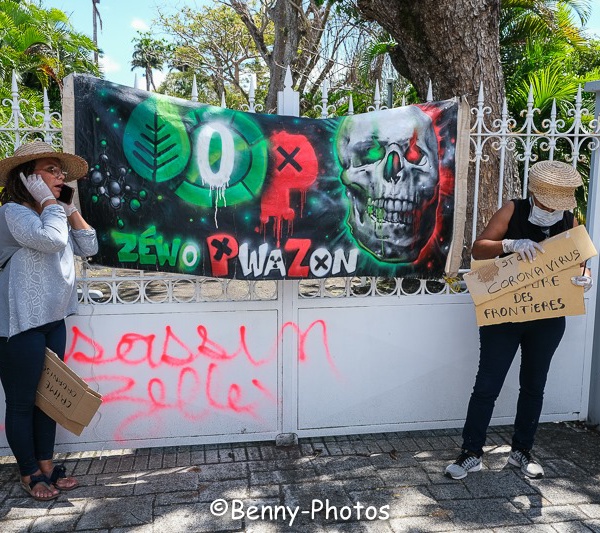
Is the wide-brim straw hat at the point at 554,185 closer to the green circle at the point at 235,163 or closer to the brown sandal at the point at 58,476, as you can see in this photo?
the green circle at the point at 235,163

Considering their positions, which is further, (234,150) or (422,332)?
(422,332)

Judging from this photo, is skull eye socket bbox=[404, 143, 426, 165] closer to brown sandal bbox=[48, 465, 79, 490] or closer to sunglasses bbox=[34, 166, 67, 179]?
sunglasses bbox=[34, 166, 67, 179]

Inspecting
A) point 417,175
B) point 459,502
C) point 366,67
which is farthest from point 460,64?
point 366,67

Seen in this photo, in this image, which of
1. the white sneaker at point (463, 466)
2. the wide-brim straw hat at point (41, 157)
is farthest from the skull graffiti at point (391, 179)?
the wide-brim straw hat at point (41, 157)

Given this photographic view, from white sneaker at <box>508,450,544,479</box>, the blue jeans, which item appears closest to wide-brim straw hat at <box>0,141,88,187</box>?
the blue jeans

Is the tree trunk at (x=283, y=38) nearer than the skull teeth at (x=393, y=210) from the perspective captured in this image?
No

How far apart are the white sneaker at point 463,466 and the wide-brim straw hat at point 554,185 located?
155 centimetres

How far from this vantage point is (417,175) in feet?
12.3

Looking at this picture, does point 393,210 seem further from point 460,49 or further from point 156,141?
point 460,49

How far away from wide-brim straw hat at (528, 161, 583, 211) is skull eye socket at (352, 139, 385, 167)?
922mm

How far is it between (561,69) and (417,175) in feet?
24.3

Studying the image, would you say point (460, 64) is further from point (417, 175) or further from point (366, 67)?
point (366, 67)

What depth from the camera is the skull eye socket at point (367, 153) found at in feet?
12.0

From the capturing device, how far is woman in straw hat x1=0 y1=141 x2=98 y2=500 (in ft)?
9.78
